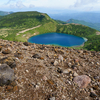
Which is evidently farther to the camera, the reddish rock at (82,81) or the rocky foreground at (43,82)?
the reddish rock at (82,81)

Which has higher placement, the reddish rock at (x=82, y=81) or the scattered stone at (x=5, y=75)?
the scattered stone at (x=5, y=75)

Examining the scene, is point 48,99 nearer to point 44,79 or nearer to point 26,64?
point 44,79

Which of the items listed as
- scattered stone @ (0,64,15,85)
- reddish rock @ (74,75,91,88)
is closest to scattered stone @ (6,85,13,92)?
scattered stone @ (0,64,15,85)

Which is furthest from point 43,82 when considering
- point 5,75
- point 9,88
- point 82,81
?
point 82,81

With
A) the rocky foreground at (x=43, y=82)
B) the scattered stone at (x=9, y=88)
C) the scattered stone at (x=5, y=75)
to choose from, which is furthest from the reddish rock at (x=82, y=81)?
the scattered stone at (x=5, y=75)

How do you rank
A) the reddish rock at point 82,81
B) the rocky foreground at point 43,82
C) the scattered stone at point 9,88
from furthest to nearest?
1. the reddish rock at point 82,81
2. the rocky foreground at point 43,82
3. the scattered stone at point 9,88

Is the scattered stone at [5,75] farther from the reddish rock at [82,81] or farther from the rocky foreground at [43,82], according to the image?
the reddish rock at [82,81]

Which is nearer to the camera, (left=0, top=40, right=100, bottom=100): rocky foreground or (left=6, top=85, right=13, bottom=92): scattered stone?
(left=6, top=85, right=13, bottom=92): scattered stone

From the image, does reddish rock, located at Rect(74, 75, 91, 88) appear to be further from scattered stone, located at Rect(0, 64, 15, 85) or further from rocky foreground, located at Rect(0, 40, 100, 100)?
scattered stone, located at Rect(0, 64, 15, 85)

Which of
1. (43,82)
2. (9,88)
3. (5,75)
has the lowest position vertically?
(43,82)

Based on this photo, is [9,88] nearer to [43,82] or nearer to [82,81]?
[43,82]

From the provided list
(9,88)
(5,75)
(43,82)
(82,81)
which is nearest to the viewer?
(9,88)

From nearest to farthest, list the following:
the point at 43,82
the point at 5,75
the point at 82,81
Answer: the point at 5,75
the point at 43,82
the point at 82,81

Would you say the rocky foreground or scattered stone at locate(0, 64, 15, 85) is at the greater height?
scattered stone at locate(0, 64, 15, 85)
